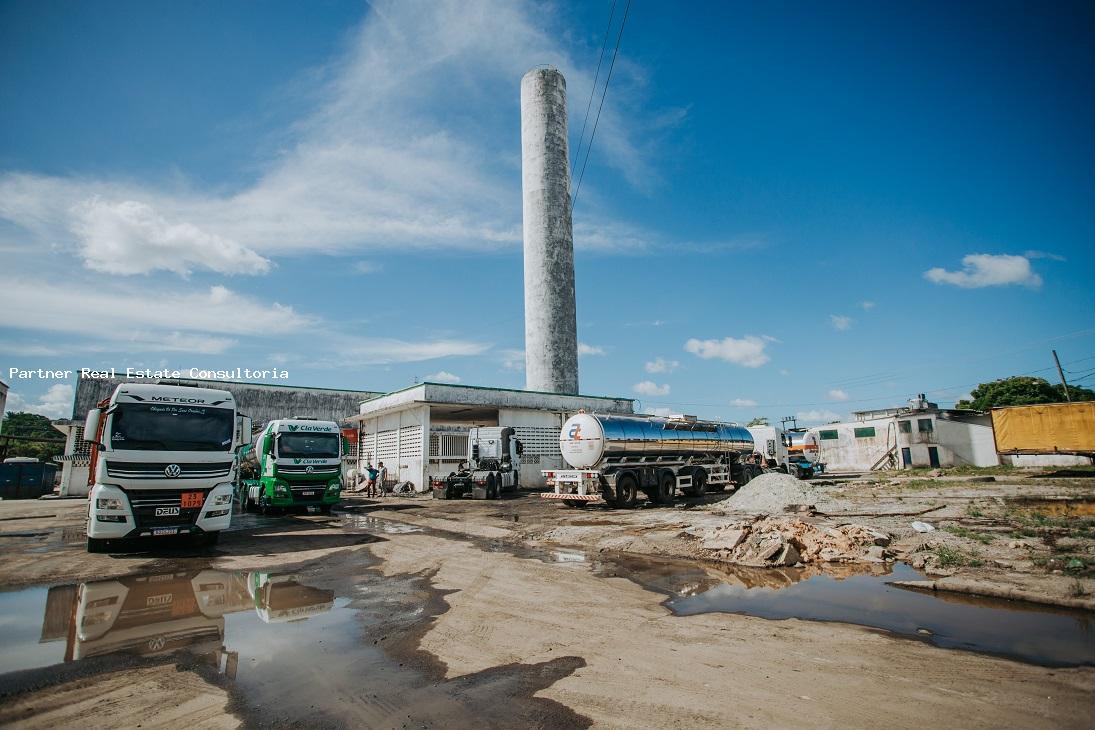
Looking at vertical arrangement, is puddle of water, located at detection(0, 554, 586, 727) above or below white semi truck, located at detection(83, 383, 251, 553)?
below

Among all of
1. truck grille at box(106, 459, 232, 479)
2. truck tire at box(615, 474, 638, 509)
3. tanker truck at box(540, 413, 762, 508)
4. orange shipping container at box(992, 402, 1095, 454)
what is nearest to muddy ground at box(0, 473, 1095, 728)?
truck grille at box(106, 459, 232, 479)

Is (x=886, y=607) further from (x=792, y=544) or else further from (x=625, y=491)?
(x=625, y=491)

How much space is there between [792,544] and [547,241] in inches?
1232

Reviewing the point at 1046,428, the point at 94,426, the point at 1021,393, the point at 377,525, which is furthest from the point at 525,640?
the point at 1021,393

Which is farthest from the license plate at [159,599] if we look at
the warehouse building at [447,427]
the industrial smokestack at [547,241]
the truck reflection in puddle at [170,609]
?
the industrial smokestack at [547,241]

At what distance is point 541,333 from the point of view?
123ft

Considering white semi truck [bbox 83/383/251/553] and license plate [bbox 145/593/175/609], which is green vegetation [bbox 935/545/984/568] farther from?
white semi truck [bbox 83/383/251/553]

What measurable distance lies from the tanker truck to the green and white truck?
22.4 feet

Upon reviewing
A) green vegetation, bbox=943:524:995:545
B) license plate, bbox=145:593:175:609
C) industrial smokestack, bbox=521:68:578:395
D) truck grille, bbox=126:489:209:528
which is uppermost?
industrial smokestack, bbox=521:68:578:395

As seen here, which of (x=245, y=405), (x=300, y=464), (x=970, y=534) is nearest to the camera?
(x=970, y=534)

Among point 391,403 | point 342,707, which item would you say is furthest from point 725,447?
point 342,707

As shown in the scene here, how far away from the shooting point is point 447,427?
2864 cm

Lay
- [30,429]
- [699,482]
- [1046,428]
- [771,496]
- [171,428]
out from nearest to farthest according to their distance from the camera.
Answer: [171,428]
[771,496]
[699,482]
[1046,428]
[30,429]

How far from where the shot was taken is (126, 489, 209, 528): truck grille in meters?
9.62
